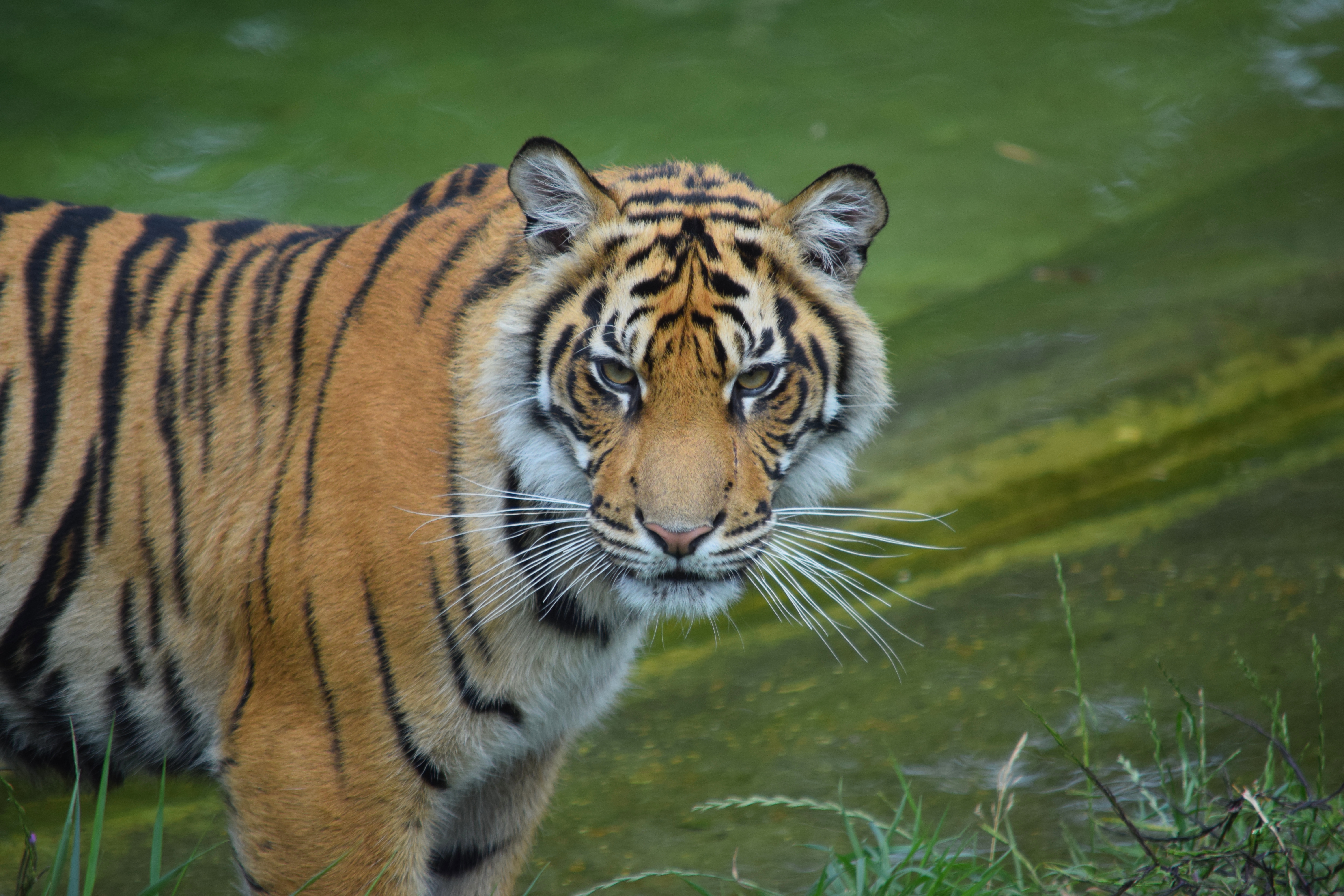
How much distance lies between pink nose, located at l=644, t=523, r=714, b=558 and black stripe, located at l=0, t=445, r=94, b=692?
0.99 metres

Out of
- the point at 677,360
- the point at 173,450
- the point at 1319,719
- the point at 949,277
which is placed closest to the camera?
the point at 677,360

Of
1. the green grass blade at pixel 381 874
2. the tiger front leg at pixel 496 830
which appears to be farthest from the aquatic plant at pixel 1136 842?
the green grass blade at pixel 381 874

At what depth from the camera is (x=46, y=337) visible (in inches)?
87.7

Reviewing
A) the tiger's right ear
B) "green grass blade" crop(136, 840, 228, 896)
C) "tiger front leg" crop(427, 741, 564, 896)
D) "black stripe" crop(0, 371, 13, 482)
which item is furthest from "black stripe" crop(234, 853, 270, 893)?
the tiger's right ear

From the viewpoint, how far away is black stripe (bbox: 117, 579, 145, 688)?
7.15 feet

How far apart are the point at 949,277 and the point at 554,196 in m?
2.77

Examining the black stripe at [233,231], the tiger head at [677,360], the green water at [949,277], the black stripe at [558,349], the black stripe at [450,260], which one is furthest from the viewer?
the green water at [949,277]

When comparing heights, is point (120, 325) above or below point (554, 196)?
below

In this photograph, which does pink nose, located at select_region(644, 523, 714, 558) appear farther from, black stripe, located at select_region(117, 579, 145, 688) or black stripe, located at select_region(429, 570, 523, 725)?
black stripe, located at select_region(117, 579, 145, 688)

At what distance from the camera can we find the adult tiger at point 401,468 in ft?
6.37

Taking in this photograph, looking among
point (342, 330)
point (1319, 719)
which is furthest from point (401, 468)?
point (1319, 719)

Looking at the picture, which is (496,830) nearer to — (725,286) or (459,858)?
(459,858)

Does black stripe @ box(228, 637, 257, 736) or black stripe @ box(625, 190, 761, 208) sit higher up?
black stripe @ box(625, 190, 761, 208)

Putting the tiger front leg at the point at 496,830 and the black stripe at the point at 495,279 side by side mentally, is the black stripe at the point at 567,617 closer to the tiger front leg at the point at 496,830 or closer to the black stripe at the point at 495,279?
the tiger front leg at the point at 496,830
